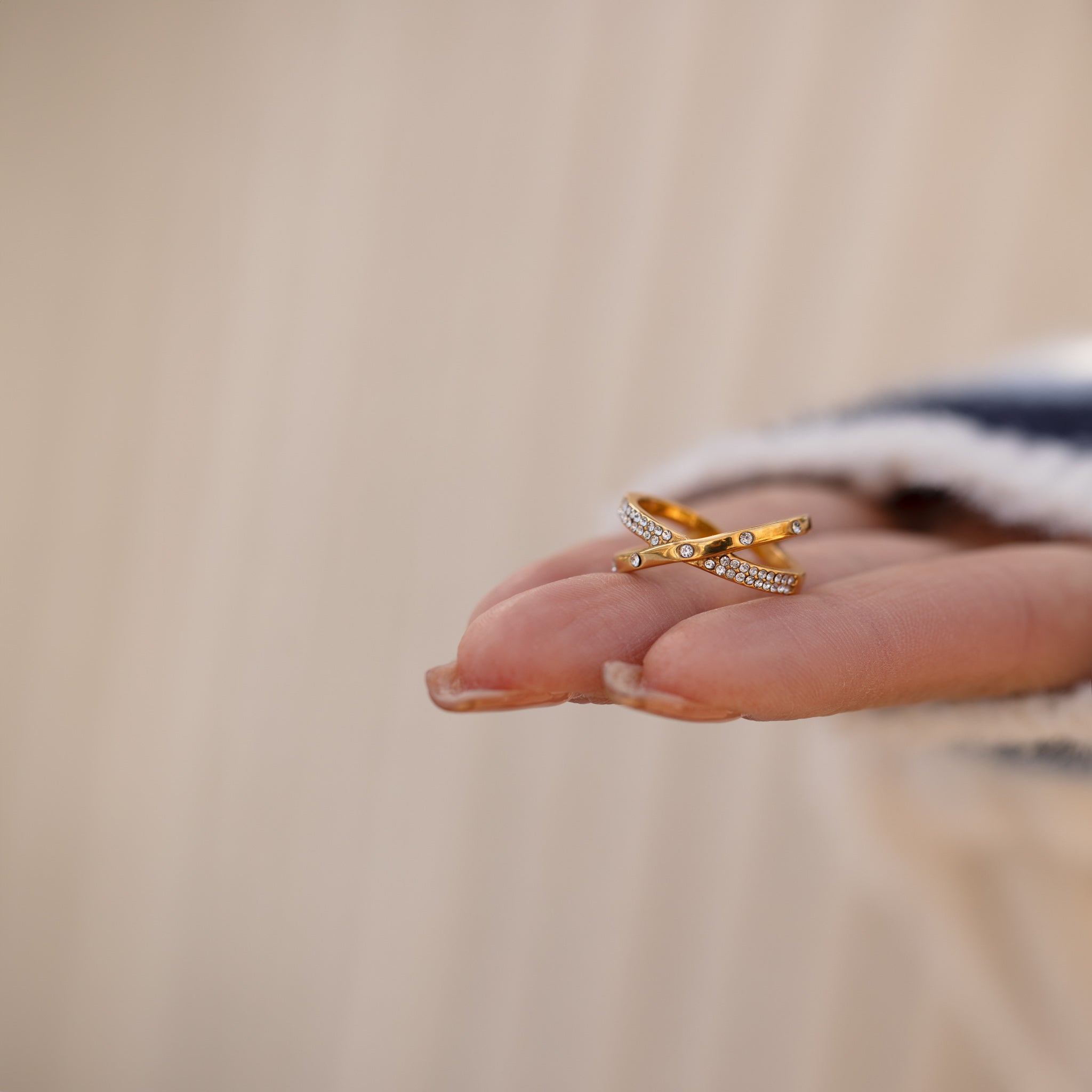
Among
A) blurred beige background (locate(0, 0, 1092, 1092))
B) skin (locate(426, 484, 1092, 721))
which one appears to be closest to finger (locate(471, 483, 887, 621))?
skin (locate(426, 484, 1092, 721))

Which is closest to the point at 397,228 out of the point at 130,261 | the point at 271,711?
the point at 130,261

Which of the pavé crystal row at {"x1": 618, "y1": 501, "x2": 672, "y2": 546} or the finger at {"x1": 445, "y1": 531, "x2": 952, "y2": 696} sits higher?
the pavé crystal row at {"x1": 618, "y1": 501, "x2": 672, "y2": 546}

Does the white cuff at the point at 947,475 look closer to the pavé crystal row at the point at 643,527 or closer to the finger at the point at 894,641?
the finger at the point at 894,641

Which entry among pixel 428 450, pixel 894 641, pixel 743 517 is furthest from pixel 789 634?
pixel 428 450

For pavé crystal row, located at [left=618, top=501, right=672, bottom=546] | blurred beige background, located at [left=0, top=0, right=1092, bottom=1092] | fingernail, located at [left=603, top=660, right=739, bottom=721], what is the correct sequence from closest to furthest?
fingernail, located at [left=603, top=660, right=739, bottom=721] → pavé crystal row, located at [left=618, top=501, right=672, bottom=546] → blurred beige background, located at [left=0, top=0, right=1092, bottom=1092]

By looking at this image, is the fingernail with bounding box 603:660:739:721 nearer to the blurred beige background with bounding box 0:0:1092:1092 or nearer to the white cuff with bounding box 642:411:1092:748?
the white cuff with bounding box 642:411:1092:748

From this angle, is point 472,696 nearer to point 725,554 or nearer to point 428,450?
point 725,554

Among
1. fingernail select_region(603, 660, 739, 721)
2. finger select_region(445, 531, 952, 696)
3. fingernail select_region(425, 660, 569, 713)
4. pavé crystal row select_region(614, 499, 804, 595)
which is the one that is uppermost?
pavé crystal row select_region(614, 499, 804, 595)

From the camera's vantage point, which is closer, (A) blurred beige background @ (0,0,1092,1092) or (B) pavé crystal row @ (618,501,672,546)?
(B) pavé crystal row @ (618,501,672,546)
